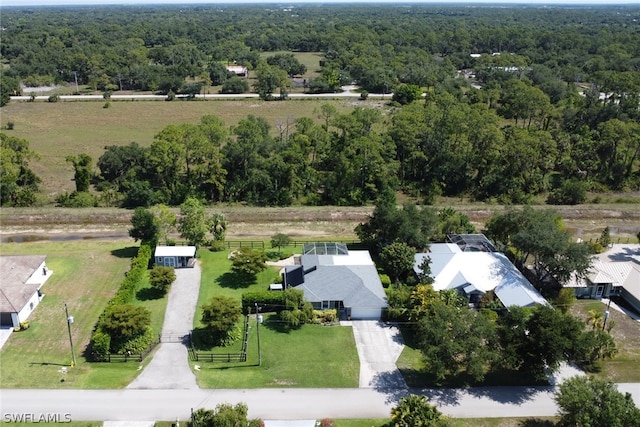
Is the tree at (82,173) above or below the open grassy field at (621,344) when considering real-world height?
above

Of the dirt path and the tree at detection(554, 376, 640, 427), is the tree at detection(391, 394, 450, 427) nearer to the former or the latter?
the tree at detection(554, 376, 640, 427)

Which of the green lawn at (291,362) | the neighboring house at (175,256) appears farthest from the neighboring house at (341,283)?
the neighboring house at (175,256)

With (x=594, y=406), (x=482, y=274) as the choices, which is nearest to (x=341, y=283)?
(x=482, y=274)

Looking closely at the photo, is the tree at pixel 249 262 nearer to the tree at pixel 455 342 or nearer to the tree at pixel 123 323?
the tree at pixel 123 323

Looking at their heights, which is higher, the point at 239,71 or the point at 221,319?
the point at 239,71

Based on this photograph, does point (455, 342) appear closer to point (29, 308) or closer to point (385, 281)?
point (385, 281)

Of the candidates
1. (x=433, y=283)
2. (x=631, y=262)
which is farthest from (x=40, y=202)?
(x=631, y=262)
